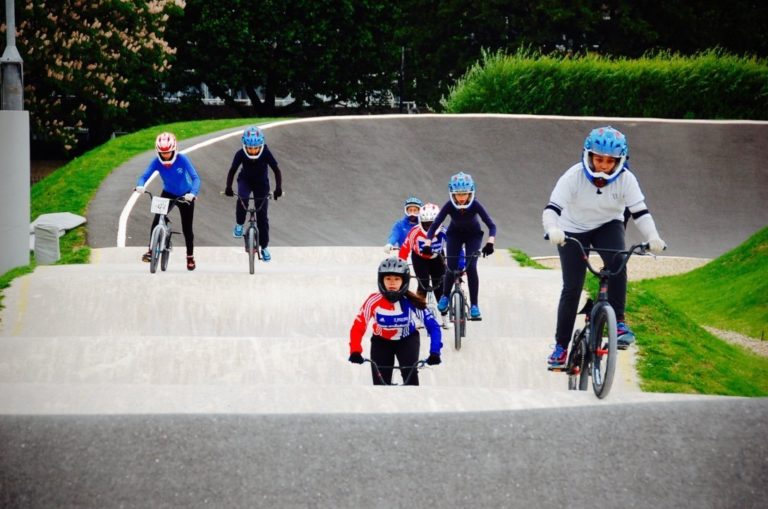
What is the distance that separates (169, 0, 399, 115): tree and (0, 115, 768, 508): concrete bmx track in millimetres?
25082

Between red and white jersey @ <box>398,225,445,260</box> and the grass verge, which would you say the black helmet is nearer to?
red and white jersey @ <box>398,225,445,260</box>

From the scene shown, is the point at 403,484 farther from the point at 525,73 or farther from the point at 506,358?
the point at 525,73

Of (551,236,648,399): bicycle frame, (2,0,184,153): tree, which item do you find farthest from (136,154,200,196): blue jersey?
(2,0,184,153): tree

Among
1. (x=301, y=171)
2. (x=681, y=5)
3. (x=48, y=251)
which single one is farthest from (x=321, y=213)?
(x=681, y=5)

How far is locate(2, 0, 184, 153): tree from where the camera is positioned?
3216cm

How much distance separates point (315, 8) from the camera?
47969mm

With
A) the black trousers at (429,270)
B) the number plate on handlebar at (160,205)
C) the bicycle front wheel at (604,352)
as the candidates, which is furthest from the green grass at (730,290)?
the bicycle front wheel at (604,352)

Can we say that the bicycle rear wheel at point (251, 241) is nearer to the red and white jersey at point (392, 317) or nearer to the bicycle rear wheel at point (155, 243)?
the bicycle rear wheel at point (155, 243)

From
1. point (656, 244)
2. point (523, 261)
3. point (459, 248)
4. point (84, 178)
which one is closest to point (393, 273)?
point (656, 244)

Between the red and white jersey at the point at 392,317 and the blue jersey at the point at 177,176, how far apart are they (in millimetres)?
6207

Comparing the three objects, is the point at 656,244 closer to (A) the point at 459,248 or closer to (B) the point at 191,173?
(A) the point at 459,248

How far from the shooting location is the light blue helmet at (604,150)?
7.95 metres

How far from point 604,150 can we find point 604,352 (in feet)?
4.69

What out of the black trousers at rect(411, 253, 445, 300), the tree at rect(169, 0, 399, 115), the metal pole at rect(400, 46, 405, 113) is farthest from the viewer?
the metal pole at rect(400, 46, 405, 113)
